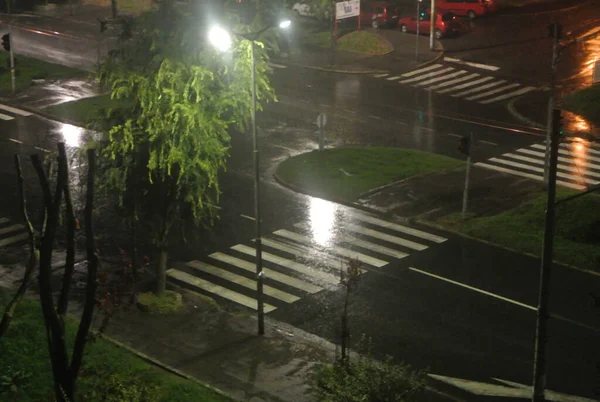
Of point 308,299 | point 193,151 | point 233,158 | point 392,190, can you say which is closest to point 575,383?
point 308,299

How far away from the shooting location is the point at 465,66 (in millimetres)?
49844

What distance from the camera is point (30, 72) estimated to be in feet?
163

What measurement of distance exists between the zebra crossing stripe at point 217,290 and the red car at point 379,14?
34782 millimetres

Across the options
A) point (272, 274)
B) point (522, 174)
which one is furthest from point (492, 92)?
point (272, 274)

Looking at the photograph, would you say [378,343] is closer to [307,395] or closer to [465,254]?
[307,395]

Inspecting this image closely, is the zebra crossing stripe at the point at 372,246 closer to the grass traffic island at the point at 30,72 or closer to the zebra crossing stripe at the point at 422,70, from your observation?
the zebra crossing stripe at the point at 422,70

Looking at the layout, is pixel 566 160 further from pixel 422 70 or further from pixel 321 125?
pixel 422 70

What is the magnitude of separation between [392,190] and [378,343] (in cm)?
1118

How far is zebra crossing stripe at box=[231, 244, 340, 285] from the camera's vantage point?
25.9 meters

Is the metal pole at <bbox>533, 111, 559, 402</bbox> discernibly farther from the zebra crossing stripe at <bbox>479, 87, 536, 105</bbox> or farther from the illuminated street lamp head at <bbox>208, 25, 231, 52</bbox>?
the zebra crossing stripe at <bbox>479, 87, 536, 105</bbox>

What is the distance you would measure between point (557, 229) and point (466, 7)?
111 feet

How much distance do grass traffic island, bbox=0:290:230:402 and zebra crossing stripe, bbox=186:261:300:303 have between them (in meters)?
5.16

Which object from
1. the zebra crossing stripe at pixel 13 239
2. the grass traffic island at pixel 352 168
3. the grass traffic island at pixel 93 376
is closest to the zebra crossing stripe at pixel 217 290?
the grass traffic island at pixel 93 376

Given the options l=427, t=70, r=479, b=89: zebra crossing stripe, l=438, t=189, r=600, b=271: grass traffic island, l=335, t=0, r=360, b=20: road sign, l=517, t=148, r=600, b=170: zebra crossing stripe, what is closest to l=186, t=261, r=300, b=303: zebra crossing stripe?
l=438, t=189, r=600, b=271: grass traffic island
